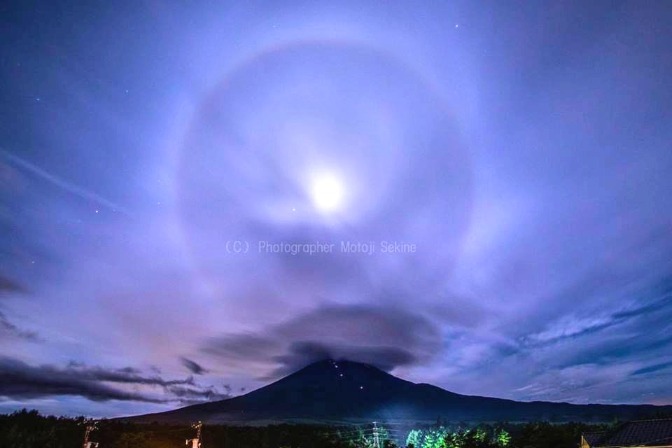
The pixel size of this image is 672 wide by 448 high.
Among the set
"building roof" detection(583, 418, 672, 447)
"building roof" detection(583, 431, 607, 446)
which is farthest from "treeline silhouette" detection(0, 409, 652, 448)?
"building roof" detection(583, 418, 672, 447)

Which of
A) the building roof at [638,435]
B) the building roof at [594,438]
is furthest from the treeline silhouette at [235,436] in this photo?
the building roof at [638,435]

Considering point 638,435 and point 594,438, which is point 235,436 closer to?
point 594,438

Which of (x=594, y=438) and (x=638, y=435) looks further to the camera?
(x=594, y=438)

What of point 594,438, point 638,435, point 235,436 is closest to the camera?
point 638,435

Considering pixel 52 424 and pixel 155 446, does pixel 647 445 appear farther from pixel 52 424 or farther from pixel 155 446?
pixel 52 424

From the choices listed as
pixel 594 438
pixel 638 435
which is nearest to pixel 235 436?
pixel 594 438

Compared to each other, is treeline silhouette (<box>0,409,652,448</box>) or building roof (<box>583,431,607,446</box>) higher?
treeline silhouette (<box>0,409,652,448</box>)

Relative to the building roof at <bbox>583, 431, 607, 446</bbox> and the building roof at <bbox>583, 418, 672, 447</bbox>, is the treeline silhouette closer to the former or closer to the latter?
the building roof at <bbox>583, 431, 607, 446</bbox>

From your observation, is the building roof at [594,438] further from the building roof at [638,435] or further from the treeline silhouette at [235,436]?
the treeline silhouette at [235,436]
